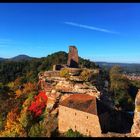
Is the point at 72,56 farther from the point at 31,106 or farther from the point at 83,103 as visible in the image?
the point at 83,103

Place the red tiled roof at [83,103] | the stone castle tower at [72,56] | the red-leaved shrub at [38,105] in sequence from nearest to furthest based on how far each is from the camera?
the red tiled roof at [83,103] → the red-leaved shrub at [38,105] → the stone castle tower at [72,56]

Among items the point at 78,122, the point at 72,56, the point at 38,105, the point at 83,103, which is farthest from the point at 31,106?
the point at 78,122

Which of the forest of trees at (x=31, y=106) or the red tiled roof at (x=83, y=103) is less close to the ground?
the red tiled roof at (x=83, y=103)

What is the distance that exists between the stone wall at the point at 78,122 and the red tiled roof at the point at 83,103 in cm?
24

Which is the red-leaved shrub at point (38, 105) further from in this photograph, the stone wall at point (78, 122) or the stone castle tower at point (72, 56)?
the stone castle tower at point (72, 56)

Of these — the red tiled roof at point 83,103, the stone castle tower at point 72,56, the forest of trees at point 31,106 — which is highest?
the stone castle tower at point 72,56

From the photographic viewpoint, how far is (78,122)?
16531 millimetres

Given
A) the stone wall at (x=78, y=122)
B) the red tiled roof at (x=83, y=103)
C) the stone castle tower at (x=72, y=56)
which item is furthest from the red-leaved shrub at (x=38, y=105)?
the stone castle tower at (x=72, y=56)

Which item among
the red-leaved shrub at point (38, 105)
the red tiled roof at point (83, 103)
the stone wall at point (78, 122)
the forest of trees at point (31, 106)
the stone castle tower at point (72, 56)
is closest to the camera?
the stone wall at point (78, 122)

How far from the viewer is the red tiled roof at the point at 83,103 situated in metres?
16.4

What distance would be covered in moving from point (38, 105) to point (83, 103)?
6357 mm

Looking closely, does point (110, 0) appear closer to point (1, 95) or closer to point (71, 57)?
point (71, 57)

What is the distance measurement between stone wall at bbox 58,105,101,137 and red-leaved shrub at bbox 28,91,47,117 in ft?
13.4

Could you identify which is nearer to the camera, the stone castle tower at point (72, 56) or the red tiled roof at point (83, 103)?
the red tiled roof at point (83, 103)
